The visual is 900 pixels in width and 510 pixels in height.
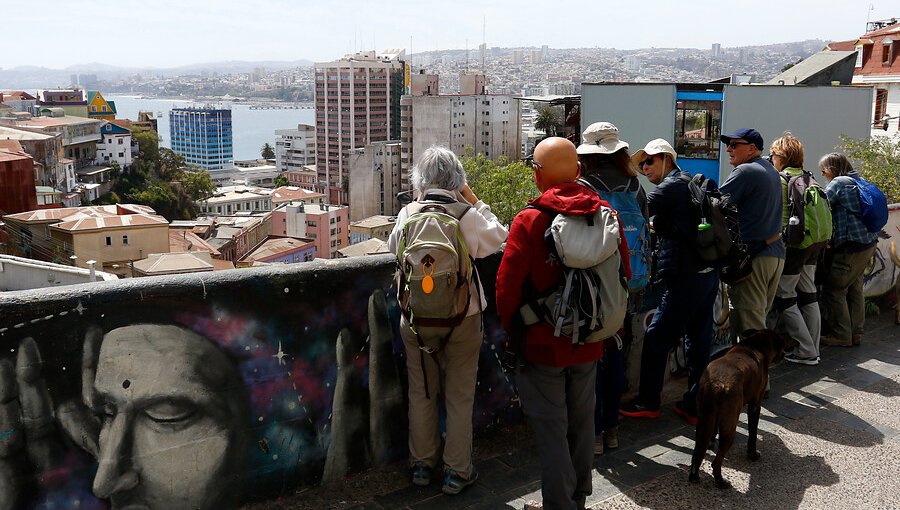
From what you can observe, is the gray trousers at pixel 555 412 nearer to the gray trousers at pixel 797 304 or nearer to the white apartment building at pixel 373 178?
the gray trousers at pixel 797 304

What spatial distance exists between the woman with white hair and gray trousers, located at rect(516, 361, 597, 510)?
14.4 inches

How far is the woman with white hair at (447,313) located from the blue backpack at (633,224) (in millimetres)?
701

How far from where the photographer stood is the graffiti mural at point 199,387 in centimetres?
263

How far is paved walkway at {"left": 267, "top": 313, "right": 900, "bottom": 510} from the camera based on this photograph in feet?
11.0

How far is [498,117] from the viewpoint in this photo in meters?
114

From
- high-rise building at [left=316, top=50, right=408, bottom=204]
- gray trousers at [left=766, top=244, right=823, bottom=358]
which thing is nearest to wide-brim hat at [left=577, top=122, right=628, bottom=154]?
gray trousers at [left=766, top=244, right=823, bottom=358]

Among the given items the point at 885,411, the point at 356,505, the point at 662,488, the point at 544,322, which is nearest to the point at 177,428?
the point at 356,505

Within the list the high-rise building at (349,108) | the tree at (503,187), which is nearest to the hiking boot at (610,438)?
the tree at (503,187)

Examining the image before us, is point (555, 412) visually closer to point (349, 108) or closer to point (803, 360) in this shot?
point (803, 360)

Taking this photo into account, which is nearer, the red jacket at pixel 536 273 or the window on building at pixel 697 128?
the red jacket at pixel 536 273

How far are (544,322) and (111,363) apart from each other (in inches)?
60.3

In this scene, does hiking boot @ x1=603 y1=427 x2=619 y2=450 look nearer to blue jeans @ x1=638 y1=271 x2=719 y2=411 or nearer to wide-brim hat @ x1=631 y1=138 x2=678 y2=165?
blue jeans @ x1=638 y1=271 x2=719 y2=411

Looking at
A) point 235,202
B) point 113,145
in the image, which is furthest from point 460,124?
point 113,145

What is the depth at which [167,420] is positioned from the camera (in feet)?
9.53
